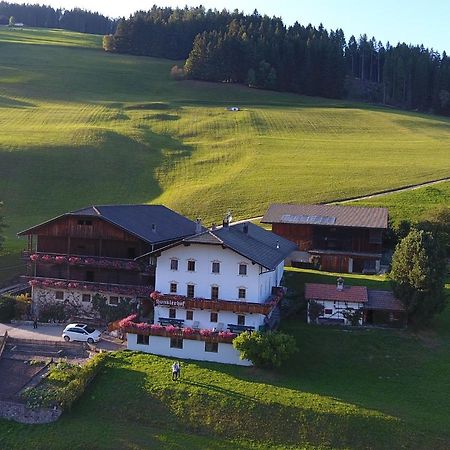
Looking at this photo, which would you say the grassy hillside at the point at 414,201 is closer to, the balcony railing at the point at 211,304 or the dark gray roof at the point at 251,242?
the dark gray roof at the point at 251,242

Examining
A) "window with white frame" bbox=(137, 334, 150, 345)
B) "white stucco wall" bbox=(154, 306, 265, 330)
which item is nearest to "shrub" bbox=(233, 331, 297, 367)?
"white stucco wall" bbox=(154, 306, 265, 330)

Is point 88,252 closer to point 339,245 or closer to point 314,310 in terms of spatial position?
point 314,310

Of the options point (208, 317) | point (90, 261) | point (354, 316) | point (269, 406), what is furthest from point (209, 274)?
point (269, 406)

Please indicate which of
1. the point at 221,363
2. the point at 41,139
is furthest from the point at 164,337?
the point at 41,139

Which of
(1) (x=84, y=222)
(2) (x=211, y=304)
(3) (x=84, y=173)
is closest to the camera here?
(2) (x=211, y=304)

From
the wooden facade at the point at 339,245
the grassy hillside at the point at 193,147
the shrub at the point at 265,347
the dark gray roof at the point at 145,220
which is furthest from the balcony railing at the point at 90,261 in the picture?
the wooden facade at the point at 339,245

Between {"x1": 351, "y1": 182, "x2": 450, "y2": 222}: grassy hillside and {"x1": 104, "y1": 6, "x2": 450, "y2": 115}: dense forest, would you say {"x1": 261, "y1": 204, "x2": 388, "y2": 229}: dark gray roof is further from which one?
{"x1": 104, "y1": 6, "x2": 450, "y2": 115}: dense forest
